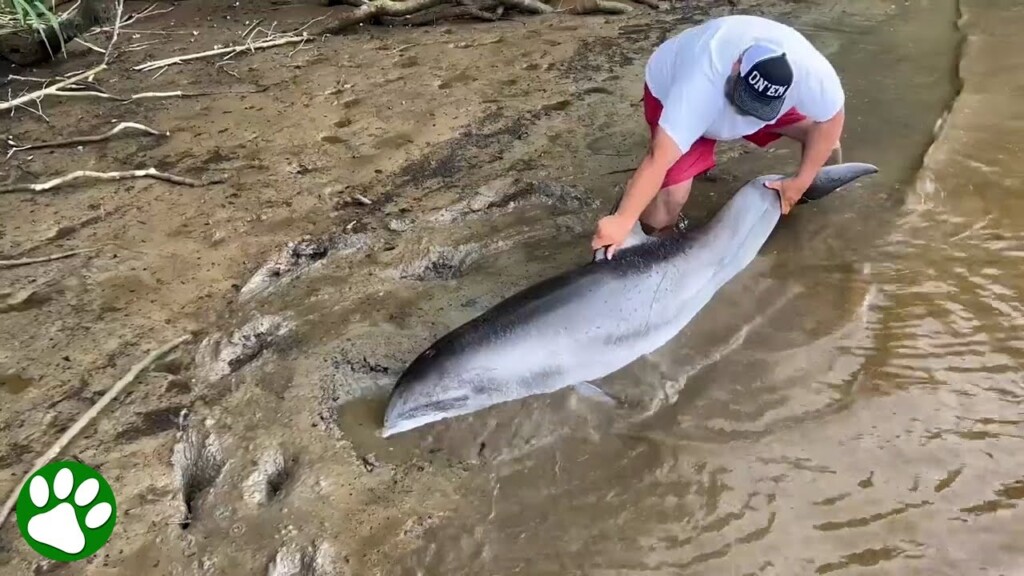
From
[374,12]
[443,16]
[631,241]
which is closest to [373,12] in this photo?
[374,12]

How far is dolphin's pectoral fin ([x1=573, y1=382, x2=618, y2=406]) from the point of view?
2821mm

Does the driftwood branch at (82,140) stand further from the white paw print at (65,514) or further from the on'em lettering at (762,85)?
the on'em lettering at (762,85)

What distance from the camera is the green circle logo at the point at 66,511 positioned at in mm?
2314

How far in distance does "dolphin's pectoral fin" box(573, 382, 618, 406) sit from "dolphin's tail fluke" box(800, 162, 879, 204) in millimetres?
1571

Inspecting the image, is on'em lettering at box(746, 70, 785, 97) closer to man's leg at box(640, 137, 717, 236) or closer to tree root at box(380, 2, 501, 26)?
man's leg at box(640, 137, 717, 236)

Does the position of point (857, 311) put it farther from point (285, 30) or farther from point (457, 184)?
point (285, 30)

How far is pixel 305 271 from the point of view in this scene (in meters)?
3.48

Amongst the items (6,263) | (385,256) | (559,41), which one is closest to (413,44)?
(559,41)

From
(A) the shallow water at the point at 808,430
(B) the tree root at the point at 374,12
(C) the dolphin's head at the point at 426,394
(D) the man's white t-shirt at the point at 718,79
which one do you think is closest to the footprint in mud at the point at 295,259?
(A) the shallow water at the point at 808,430

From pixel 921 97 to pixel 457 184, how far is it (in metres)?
2.93

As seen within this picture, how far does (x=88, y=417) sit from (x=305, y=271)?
1084 millimetres

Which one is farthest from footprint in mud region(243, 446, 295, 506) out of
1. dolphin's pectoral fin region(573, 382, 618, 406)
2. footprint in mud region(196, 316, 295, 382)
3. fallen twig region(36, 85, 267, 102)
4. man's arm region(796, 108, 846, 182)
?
fallen twig region(36, 85, 267, 102)

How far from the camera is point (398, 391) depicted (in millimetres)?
2682

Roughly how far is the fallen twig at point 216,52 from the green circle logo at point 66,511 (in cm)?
397
